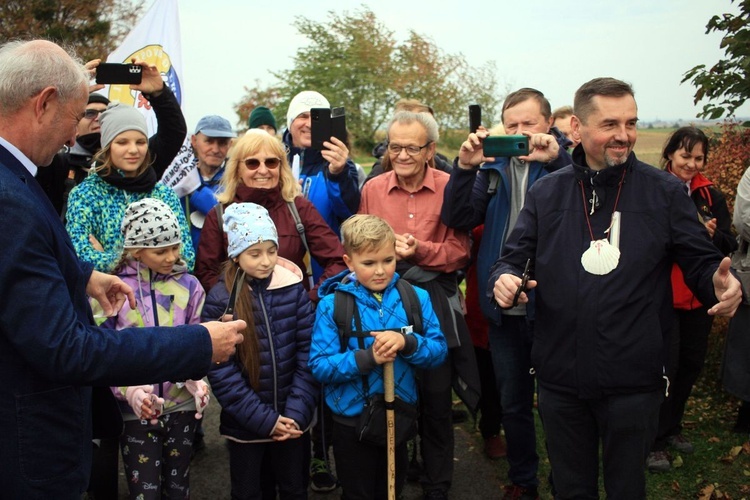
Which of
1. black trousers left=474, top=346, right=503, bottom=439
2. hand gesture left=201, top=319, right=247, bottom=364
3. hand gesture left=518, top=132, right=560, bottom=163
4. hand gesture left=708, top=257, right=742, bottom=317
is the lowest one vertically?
black trousers left=474, top=346, right=503, bottom=439

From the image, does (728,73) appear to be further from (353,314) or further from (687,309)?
(353,314)

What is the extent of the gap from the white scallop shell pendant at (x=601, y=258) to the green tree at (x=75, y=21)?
12651 millimetres

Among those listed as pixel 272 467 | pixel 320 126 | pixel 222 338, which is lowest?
pixel 272 467

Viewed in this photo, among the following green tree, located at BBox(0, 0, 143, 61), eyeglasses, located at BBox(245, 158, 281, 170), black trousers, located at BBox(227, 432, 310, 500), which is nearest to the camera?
black trousers, located at BBox(227, 432, 310, 500)

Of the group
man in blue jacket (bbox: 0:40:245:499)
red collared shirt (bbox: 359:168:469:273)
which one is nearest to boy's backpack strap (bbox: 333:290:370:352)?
red collared shirt (bbox: 359:168:469:273)

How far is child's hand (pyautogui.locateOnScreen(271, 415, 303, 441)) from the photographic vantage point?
12.7 ft

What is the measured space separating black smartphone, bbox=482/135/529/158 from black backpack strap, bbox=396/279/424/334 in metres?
0.89

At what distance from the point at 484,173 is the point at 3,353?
3061 millimetres

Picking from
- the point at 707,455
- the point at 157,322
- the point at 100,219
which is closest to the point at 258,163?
the point at 100,219

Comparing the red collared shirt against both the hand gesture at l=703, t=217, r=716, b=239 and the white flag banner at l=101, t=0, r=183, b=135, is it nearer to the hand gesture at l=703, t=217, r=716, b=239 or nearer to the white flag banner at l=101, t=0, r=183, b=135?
the hand gesture at l=703, t=217, r=716, b=239

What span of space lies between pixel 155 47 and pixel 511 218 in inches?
144

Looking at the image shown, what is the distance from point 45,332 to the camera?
6.96 ft

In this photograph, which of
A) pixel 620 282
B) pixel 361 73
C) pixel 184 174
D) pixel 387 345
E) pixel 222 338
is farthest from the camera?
pixel 361 73

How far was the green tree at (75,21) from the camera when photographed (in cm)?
1392
